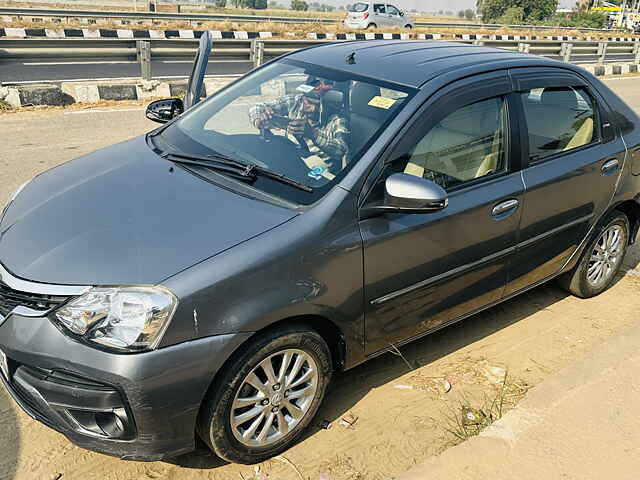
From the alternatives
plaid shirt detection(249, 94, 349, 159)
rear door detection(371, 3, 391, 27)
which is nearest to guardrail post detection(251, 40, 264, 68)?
plaid shirt detection(249, 94, 349, 159)

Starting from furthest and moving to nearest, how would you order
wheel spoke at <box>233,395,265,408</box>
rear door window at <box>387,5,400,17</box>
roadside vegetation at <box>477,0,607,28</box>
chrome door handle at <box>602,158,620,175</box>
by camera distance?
roadside vegetation at <box>477,0,607,28</box> < rear door window at <box>387,5,400,17</box> < chrome door handle at <box>602,158,620,175</box> < wheel spoke at <box>233,395,265,408</box>

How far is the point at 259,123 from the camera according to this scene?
3.58 m

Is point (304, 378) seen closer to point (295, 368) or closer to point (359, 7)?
point (295, 368)

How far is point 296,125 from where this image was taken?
344cm

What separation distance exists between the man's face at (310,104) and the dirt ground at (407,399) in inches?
61.1

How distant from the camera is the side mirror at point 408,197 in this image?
9.42 feet

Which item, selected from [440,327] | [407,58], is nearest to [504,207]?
[440,327]

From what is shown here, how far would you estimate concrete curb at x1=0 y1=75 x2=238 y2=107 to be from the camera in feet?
32.0

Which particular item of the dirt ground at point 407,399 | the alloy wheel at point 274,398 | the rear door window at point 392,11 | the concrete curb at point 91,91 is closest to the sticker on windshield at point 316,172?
the alloy wheel at point 274,398

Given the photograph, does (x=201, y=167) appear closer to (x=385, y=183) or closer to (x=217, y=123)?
(x=217, y=123)

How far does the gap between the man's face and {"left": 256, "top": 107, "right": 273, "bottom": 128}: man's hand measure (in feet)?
0.73

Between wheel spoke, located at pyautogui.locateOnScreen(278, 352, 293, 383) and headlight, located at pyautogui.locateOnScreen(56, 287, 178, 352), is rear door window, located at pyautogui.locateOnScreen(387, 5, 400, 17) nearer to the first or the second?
wheel spoke, located at pyautogui.locateOnScreen(278, 352, 293, 383)

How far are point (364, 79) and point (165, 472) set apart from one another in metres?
2.28

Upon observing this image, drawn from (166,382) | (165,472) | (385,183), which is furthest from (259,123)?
(165,472)
